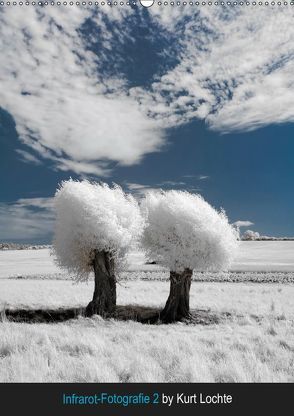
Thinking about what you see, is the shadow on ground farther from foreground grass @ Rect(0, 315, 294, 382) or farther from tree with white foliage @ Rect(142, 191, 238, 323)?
foreground grass @ Rect(0, 315, 294, 382)

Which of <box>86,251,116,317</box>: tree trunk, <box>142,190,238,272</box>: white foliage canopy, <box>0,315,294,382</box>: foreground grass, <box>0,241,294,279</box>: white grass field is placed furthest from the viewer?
<box>0,241,294,279</box>: white grass field

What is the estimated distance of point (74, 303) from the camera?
2659 centimetres

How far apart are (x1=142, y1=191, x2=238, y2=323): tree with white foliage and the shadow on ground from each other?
27.9 inches

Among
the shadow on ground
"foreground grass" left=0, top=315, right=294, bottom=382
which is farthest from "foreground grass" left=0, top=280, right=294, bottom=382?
the shadow on ground

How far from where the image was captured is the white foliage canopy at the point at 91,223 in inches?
845

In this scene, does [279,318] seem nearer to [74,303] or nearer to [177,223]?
[177,223]

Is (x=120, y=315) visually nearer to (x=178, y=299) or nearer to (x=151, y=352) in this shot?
(x=178, y=299)

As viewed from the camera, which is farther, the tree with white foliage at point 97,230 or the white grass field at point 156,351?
the tree with white foliage at point 97,230

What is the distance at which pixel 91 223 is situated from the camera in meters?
21.4

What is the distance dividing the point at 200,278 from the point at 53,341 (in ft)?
115

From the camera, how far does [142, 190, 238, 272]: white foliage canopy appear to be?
20984 millimetres

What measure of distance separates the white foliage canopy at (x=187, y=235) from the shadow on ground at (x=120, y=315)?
2.34m

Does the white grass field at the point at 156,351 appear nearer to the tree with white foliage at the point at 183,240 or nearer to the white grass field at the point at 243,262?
the tree with white foliage at the point at 183,240

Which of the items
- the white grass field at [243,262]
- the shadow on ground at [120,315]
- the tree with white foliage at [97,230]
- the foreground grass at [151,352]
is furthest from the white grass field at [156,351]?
the white grass field at [243,262]
